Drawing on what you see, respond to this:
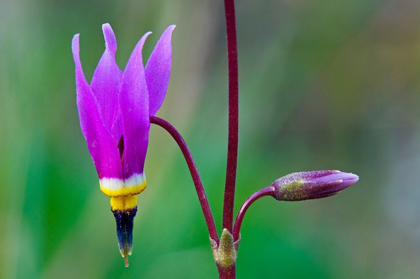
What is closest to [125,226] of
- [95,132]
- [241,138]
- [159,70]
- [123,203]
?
[123,203]

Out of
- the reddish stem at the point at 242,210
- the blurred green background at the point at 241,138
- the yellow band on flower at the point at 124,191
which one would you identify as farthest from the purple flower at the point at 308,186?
the blurred green background at the point at 241,138

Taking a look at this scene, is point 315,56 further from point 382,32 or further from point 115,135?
point 115,135

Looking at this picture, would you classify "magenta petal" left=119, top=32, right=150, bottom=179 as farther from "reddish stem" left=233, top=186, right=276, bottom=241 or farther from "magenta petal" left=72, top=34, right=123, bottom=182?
"reddish stem" left=233, top=186, right=276, bottom=241

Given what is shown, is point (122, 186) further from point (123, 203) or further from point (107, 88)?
point (107, 88)

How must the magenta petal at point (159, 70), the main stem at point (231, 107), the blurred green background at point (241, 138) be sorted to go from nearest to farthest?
the main stem at point (231, 107), the magenta petal at point (159, 70), the blurred green background at point (241, 138)

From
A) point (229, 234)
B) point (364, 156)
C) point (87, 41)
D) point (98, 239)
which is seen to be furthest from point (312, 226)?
point (229, 234)

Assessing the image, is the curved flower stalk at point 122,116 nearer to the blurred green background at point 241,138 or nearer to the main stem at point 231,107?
the main stem at point 231,107

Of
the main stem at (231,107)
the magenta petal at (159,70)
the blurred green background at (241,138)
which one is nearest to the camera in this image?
the main stem at (231,107)

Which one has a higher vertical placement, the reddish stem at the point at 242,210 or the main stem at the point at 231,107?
the main stem at the point at 231,107
